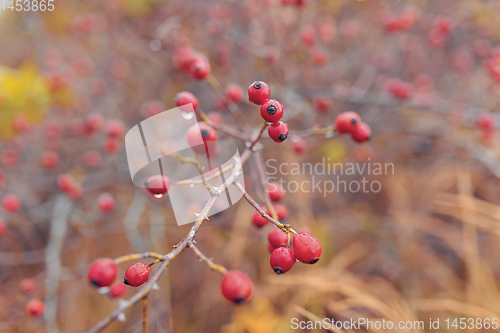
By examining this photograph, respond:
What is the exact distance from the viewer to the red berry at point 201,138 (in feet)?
5.03

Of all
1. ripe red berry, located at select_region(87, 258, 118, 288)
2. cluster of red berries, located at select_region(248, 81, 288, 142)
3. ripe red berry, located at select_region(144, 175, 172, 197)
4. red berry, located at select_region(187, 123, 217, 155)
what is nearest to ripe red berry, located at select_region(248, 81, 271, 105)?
cluster of red berries, located at select_region(248, 81, 288, 142)

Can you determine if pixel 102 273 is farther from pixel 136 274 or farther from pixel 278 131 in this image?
pixel 278 131

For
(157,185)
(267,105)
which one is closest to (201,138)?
(157,185)

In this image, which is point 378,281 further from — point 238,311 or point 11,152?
point 11,152

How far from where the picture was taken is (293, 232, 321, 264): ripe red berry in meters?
1.20

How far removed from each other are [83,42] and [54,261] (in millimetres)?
3061

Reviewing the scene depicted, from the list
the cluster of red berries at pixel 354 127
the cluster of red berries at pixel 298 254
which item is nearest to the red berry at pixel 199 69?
the cluster of red berries at pixel 354 127

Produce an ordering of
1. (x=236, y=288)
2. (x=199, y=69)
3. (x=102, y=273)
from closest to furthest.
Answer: (x=236, y=288) < (x=102, y=273) < (x=199, y=69)

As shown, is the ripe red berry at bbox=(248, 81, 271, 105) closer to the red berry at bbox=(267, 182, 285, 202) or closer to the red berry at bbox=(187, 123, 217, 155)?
the red berry at bbox=(187, 123, 217, 155)

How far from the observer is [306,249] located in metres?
1.21

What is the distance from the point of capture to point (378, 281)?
3.14 m

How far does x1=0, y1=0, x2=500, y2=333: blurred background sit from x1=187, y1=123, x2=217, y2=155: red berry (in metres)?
→ 1.10

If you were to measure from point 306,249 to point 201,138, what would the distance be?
721 millimetres

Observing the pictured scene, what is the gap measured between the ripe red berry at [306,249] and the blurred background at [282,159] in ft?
5.11
